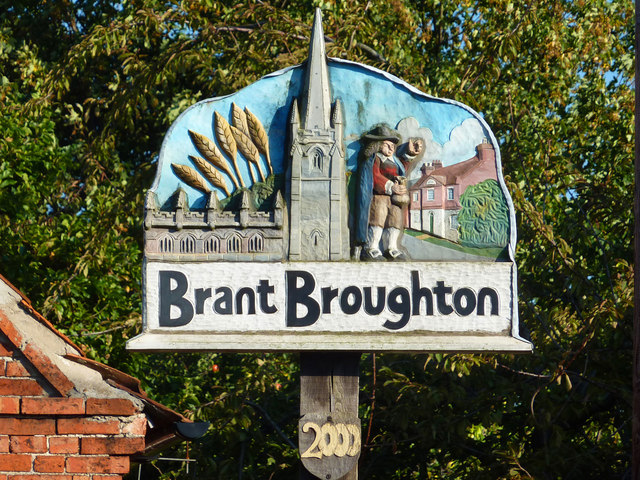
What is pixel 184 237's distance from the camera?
634 centimetres

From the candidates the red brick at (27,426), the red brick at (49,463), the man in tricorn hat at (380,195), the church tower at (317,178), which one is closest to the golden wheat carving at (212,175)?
the church tower at (317,178)

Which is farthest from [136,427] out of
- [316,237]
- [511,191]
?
[511,191]

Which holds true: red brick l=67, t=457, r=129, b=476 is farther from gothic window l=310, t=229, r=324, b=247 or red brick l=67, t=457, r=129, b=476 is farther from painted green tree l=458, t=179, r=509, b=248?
painted green tree l=458, t=179, r=509, b=248

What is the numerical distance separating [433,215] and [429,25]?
7856 millimetres

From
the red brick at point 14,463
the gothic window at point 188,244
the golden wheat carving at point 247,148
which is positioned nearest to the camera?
the red brick at point 14,463

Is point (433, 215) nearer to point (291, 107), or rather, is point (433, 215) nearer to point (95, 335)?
point (291, 107)

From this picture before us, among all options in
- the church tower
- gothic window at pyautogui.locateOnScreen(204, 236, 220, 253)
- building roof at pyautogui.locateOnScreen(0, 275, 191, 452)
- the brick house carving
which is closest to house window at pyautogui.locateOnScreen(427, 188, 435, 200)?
the church tower

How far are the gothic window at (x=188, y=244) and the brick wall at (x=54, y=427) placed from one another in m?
1.10

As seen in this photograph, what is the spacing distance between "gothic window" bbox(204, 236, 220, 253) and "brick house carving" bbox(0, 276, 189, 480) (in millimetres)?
1031

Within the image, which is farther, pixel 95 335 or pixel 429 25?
pixel 429 25

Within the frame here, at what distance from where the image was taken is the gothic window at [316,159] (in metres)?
6.45

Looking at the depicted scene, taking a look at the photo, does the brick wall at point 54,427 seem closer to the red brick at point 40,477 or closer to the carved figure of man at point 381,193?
the red brick at point 40,477

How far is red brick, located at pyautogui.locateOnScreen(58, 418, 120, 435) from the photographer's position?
5.61m

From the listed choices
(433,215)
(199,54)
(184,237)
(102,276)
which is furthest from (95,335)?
(433,215)
